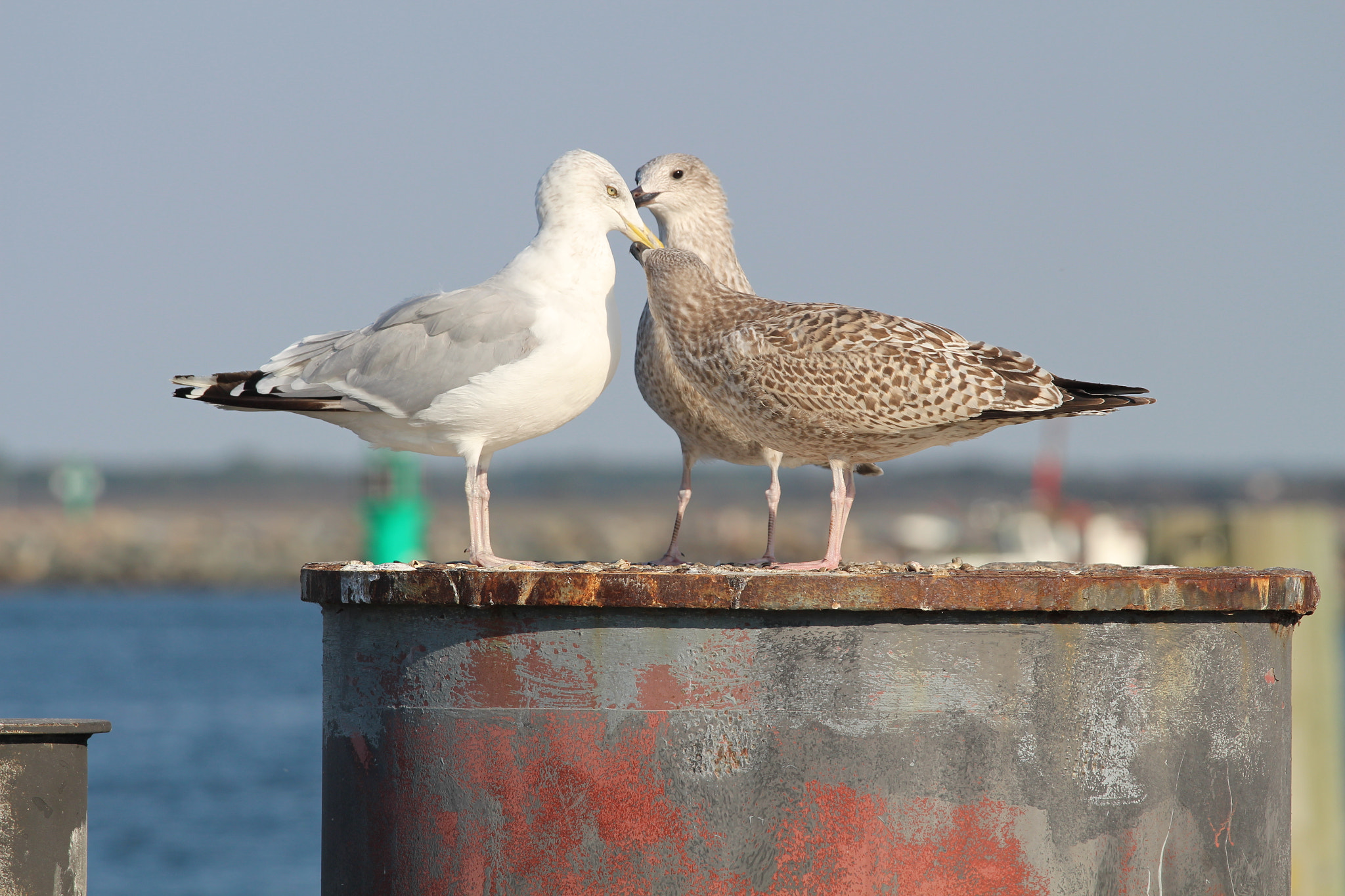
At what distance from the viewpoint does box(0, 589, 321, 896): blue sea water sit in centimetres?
2222

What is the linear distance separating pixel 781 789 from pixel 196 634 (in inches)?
2137

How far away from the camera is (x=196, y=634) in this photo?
54938 millimetres

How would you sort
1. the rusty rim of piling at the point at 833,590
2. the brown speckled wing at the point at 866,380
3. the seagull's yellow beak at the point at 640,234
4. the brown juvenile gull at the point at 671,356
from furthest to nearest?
the seagull's yellow beak at the point at 640,234 → the brown juvenile gull at the point at 671,356 → the brown speckled wing at the point at 866,380 → the rusty rim of piling at the point at 833,590

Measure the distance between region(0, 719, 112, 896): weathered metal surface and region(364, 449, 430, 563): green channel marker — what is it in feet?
85.0

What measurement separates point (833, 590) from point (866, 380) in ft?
5.97

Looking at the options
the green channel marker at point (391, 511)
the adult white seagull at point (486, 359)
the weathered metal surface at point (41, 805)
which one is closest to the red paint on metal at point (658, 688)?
the weathered metal surface at point (41, 805)

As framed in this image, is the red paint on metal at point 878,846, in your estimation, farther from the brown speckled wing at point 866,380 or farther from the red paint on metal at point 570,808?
the brown speckled wing at point 866,380

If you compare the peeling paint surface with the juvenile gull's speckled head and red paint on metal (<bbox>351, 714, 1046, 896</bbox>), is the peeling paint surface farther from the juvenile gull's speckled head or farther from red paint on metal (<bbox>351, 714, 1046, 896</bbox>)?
the juvenile gull's speckled head

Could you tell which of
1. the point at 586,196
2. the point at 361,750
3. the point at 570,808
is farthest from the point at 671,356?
the point at 570,808

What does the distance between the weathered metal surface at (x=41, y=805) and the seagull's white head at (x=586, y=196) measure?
2.86 m

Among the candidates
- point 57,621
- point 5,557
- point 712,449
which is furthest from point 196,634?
point 712,449

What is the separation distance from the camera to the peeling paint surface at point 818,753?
3.80 metres

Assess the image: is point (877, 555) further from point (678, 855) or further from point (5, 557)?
point (678, 855)

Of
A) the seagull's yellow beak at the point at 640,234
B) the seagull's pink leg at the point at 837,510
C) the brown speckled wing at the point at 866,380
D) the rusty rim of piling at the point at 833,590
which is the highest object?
the seagull's yellow beak at the point at 640,234
